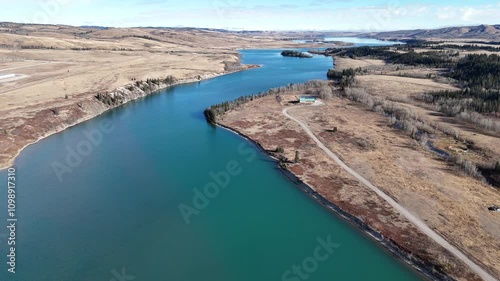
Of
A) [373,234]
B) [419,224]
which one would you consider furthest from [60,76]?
[419,224]

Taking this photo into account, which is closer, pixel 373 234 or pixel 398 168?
pixel 373 234

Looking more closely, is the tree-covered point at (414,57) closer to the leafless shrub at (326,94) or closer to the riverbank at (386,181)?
the leafless shrub at (326,94)

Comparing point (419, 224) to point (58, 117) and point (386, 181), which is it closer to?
point (386, 181)

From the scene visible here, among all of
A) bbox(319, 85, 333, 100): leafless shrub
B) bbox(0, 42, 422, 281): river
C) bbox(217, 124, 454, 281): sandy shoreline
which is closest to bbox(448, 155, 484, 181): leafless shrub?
bbox(217, 124, 454, 281): sandy shoreline

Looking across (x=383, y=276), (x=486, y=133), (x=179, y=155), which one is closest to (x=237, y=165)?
(x=179, y=155)

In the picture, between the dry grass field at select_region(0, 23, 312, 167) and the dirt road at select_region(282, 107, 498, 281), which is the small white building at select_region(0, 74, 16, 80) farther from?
the dirt road at select_region(282, 107, 498, 281)

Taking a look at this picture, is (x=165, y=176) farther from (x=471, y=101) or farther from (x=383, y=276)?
(x=471, y=101)
